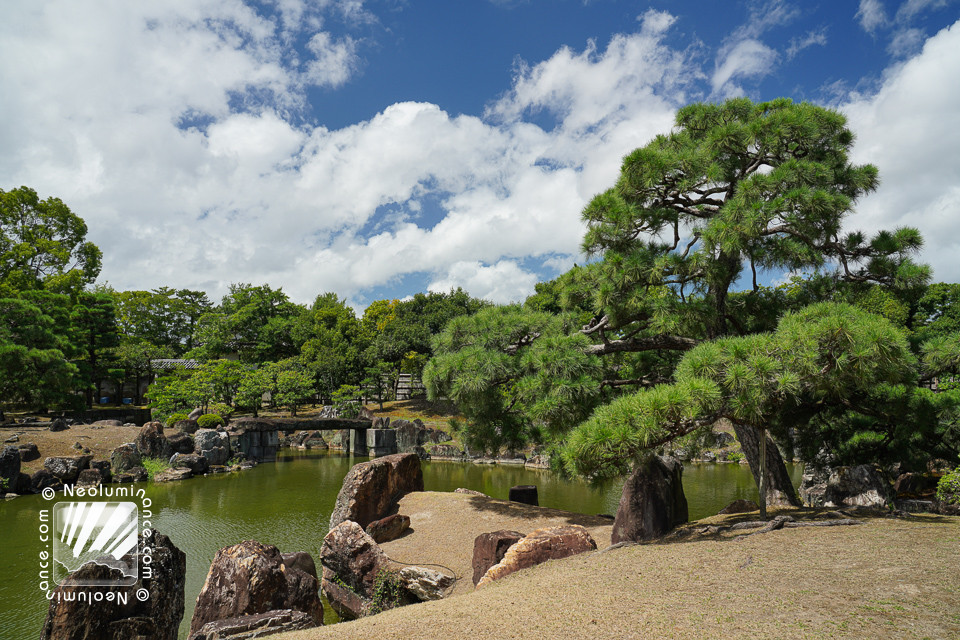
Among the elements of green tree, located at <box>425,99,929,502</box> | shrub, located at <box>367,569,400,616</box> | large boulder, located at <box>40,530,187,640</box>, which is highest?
green tree, located at <box>425,99,929,502</box>

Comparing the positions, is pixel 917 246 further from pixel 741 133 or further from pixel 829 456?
pixel 829 456

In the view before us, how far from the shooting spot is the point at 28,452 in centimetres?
1560

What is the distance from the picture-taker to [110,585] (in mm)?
4230

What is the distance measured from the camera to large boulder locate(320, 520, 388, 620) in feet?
21.6

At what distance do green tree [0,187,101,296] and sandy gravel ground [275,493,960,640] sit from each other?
100 feet

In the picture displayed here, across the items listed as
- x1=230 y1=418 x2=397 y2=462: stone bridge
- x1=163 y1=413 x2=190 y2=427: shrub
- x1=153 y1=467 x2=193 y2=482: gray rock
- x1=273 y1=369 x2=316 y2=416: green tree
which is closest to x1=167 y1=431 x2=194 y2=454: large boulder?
x1=153 y1=467 x2=193 y2=482: gray rock

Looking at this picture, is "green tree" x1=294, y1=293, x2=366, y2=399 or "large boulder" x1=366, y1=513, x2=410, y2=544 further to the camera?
"green tree" x1=294, y1=293, x2=366, y2=399

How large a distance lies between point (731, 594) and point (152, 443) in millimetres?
19208

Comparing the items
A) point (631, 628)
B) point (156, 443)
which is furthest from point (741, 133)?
point (156, 443)

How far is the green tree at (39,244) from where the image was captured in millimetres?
26156

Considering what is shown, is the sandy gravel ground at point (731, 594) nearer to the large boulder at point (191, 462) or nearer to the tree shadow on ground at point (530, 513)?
the tree shadow on ground at point (530, 513)

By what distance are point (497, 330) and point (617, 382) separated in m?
2.14

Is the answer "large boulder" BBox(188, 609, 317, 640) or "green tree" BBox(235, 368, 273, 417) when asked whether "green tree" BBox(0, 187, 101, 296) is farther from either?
"large boulder" BBox(188, 609, 317, 640)

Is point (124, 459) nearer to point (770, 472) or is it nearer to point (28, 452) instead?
point (28, 452)
